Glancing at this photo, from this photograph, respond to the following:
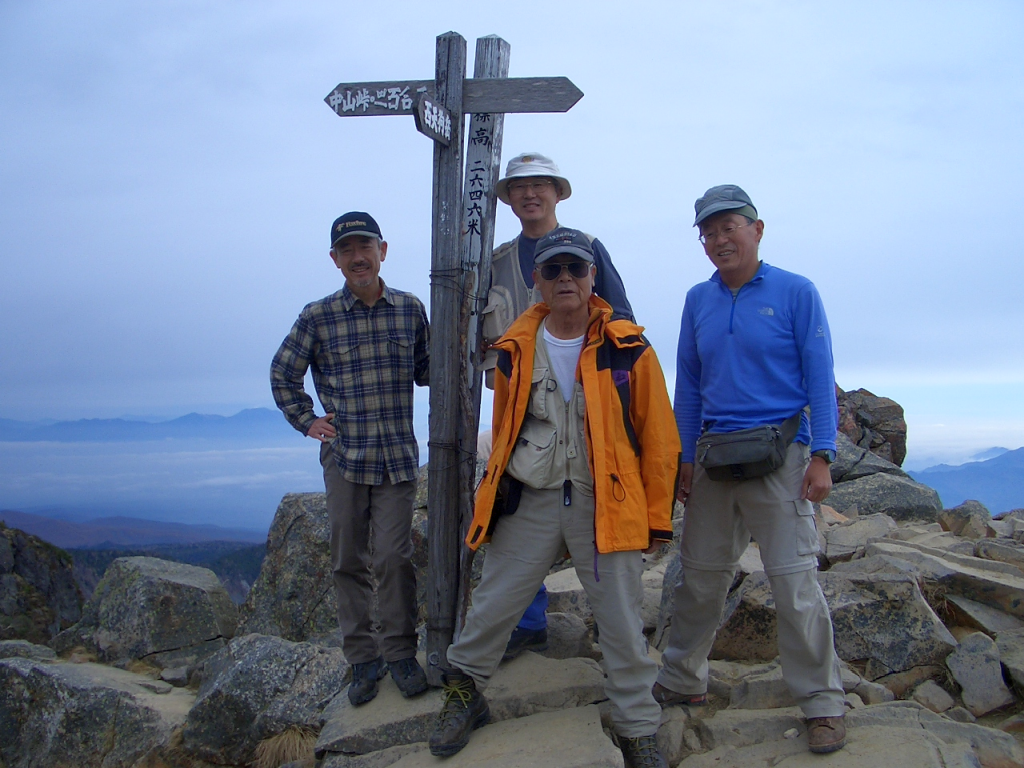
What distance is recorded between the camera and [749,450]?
4562 mm

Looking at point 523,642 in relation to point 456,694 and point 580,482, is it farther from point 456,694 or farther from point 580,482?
point 580,482

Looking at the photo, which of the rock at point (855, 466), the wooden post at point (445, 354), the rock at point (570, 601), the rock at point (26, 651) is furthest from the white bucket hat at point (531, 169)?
the rock at point (855, 466)

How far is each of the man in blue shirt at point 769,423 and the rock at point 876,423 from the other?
16.4 m

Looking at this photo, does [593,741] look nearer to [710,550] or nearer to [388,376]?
[710,550]

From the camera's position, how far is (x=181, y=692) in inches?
352

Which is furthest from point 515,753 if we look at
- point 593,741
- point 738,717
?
point 738,717

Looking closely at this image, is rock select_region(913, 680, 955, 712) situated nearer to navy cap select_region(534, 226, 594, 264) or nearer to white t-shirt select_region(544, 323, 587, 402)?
white t-shirt select_region(544, 323, 587, 402)

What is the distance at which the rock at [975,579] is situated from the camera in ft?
21.7

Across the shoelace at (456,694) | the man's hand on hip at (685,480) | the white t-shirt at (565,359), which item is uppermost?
the white t-shirt at (565,359)

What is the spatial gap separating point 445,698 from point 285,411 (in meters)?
2.47

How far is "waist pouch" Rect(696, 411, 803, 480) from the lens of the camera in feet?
15.0

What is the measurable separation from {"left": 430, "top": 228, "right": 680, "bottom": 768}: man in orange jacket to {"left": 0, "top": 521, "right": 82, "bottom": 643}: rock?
37.5ft

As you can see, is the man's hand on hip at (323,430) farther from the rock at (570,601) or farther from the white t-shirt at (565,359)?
the rock at (570,601)

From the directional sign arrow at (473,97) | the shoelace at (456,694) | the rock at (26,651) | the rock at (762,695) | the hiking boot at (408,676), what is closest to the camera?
the shoelace at (456,694)
